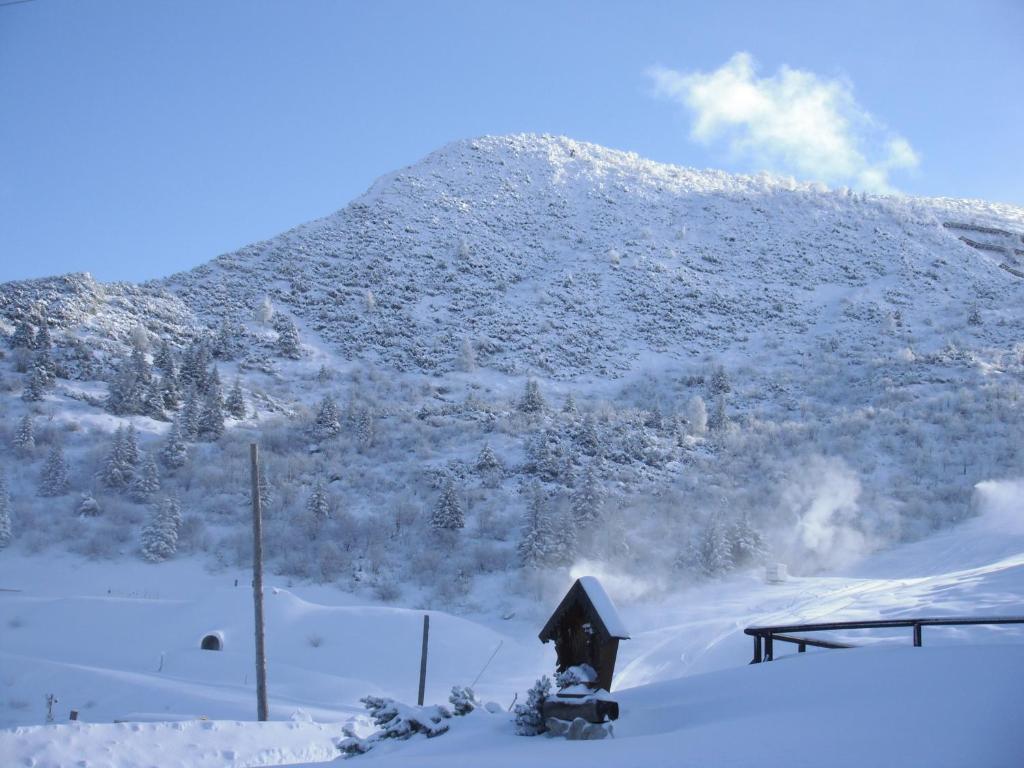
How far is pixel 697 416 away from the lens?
41594 millimetres

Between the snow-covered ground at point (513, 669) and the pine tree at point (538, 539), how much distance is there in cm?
249

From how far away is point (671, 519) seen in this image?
3188cm

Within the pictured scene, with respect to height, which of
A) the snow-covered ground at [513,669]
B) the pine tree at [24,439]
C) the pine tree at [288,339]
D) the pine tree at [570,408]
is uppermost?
the pine tree at [288,339]

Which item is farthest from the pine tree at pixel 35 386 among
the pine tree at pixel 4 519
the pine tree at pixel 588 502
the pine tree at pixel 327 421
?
the pine tree at pixel 588 502

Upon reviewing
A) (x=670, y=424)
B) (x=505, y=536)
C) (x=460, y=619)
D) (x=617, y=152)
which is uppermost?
(x=617, y=152)

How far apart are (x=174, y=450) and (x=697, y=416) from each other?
25.7 meters

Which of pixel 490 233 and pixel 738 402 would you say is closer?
pixel 738 402

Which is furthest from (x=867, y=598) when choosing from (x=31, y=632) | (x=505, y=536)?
(x=31, y=632)

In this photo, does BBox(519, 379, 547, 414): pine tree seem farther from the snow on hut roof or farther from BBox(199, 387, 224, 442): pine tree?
the snow on hut roof

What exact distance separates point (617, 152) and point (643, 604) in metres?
80.5

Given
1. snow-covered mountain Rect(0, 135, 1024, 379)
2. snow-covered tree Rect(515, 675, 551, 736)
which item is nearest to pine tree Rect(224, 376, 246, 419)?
snow-covered mountain Rect(0, 135, 1024, 379)

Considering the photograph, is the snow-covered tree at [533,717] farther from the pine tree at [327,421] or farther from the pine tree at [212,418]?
the pine tree at [212,418]

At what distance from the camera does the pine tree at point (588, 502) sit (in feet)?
100.0

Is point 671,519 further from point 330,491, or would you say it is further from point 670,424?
point 330,491
